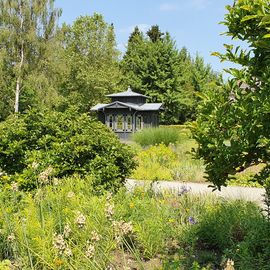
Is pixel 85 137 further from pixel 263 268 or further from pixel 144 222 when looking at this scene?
pixel 263 268

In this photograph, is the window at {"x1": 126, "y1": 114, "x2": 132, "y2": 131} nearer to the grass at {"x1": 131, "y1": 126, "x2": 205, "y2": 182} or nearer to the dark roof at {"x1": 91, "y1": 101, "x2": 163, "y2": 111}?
the dark roof at {"x1": 91, "y1": 101, "x2": 163, "y2": 111}

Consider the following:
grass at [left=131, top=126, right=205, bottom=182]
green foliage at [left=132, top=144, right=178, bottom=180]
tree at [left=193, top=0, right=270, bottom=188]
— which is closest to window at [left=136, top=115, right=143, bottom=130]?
grass at [left=131, top=126, right=205, bottom=182]

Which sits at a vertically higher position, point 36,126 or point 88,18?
point 88,18

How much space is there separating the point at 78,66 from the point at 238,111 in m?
36.5

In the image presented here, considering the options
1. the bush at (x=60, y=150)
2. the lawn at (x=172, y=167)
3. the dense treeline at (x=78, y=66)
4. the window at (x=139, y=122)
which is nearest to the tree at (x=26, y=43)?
the dense treeline at (x=78, y=66)

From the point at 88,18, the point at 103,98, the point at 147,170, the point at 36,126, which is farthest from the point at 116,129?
the point at 36,126

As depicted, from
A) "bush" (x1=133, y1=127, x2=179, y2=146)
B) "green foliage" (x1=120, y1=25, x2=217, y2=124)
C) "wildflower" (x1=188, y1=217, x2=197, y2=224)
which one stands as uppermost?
"green foliage" (x1=120, y1=25, x2=217, y2=124)

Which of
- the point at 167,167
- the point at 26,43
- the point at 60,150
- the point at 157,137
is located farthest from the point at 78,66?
the point at 60,150

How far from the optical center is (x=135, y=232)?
181 inches

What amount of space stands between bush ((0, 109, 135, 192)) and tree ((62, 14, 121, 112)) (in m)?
30.0

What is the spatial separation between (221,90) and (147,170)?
839 cm

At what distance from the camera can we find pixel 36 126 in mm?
6688

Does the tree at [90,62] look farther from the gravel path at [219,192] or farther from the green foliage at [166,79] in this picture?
the gravel path at [219,192]

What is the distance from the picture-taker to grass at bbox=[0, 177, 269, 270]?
11.9 ft
